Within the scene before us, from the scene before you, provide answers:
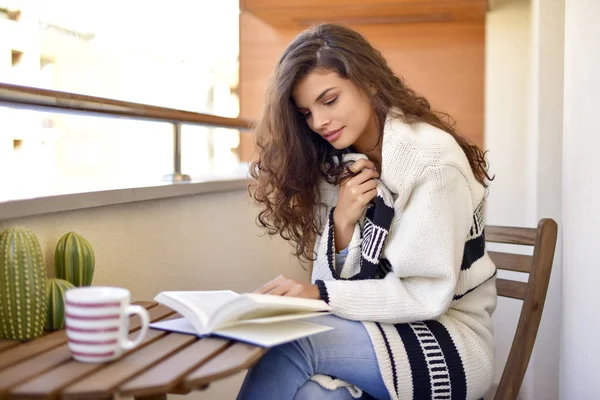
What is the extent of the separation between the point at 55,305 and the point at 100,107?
1.31 ft

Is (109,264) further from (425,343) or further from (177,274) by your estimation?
(425,343)

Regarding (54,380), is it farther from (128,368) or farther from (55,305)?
(55,305)

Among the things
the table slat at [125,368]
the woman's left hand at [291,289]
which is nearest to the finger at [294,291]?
the woman's left hand at [291,289]

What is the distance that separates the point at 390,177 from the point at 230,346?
0.55 meters

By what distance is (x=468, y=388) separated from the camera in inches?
49.3

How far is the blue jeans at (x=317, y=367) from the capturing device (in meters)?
1.14

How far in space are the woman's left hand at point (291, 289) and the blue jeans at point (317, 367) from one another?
5 centimetres

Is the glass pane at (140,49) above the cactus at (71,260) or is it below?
above

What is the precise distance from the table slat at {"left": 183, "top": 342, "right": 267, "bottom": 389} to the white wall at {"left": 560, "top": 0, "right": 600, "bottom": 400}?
80cm

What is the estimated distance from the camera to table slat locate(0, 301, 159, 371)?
865mm

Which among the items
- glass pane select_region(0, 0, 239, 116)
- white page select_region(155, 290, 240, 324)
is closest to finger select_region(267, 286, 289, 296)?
white page select_region(155, 290, 240, 324)

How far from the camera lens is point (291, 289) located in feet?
4.00

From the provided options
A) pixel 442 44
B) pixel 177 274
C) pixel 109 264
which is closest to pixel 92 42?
pixel 442 44

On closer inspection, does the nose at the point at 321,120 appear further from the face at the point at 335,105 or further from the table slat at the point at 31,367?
the table slat at the point at 31,367
